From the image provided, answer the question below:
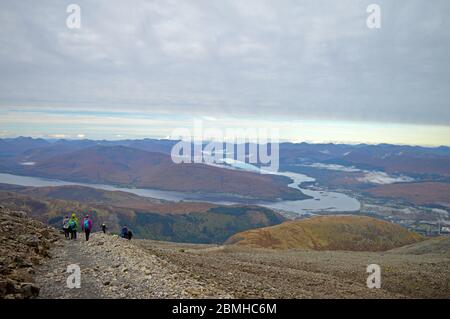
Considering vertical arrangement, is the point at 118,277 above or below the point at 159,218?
above

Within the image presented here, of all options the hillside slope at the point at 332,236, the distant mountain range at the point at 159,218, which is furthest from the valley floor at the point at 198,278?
the distant mountain range at the point at 159,218

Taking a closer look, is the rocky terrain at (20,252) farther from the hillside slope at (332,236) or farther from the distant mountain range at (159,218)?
the distant mountain range at (159,218)

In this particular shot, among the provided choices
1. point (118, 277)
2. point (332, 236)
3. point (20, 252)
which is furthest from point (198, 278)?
point (332, 236)

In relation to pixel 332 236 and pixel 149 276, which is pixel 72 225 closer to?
pixel 149 276

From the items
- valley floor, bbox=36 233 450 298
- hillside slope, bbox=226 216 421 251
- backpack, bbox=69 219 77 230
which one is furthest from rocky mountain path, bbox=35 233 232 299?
hillside slope, bbox=226 216 421 251

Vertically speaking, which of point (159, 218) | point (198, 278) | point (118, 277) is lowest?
point (159, 218)

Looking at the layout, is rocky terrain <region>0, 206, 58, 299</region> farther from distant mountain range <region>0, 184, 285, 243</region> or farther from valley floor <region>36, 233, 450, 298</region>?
distant mountain range <region>0, 184, 285, 243</region>
